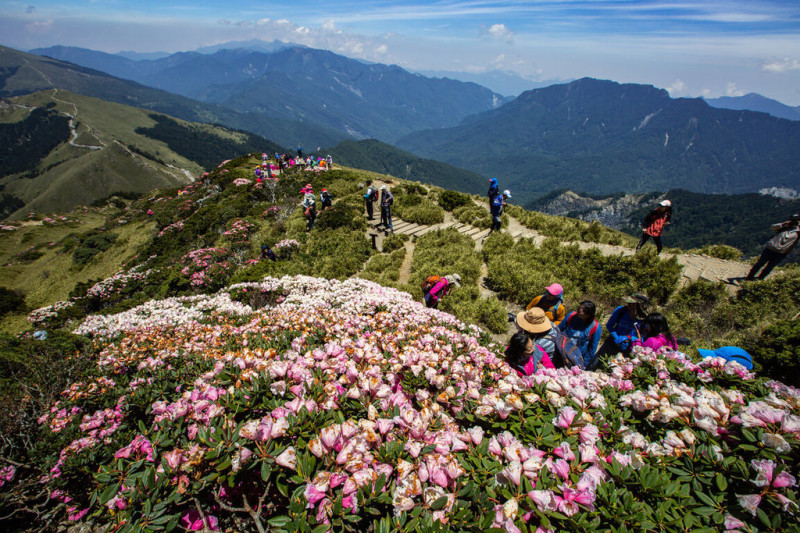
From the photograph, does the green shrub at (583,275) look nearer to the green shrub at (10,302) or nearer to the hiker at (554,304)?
the hiker at (554,304)

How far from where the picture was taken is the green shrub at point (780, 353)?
492 centimetres

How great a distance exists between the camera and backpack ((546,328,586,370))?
16.2 feet

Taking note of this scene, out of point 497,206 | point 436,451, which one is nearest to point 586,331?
point 436,451

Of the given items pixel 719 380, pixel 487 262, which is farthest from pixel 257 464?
pixel 487 262

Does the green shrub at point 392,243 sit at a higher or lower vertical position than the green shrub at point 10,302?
higher

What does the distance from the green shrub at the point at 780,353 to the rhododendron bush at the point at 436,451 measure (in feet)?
10.2

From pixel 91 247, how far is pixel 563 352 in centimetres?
3443

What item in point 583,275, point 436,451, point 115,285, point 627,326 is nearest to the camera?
point 436,451

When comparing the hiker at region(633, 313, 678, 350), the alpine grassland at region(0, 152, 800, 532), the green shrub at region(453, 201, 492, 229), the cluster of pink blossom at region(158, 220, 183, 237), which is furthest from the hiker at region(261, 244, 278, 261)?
the hiker at region(633, 313, 678, 350)

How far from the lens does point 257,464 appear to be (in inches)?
90.7

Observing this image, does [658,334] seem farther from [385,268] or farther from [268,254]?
[268,254]

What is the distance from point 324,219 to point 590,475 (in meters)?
16.6

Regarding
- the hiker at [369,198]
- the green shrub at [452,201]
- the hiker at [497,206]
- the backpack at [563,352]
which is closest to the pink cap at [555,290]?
the backpack at [563,352]

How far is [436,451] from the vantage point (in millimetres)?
2354
